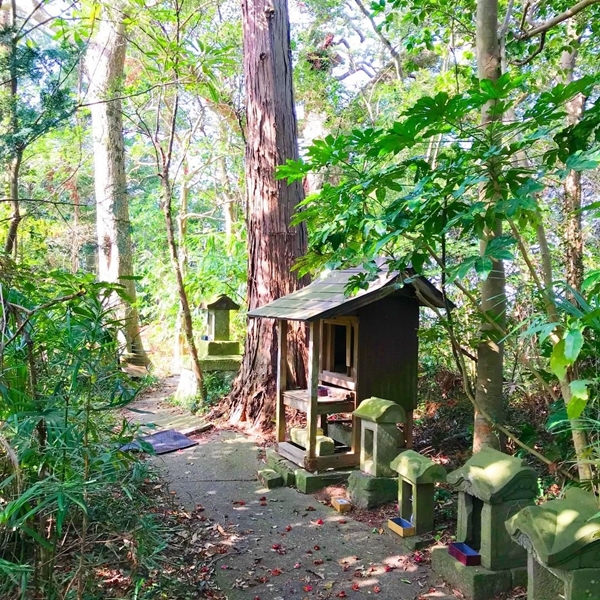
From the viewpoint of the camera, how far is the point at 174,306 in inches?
453

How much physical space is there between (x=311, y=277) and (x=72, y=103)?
4.50 meters

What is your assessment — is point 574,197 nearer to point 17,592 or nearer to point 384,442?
point 384,442

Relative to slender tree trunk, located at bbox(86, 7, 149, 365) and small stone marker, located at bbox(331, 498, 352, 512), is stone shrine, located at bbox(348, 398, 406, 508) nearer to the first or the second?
small stone marker, located at bbox(331, 498, 352, 512)

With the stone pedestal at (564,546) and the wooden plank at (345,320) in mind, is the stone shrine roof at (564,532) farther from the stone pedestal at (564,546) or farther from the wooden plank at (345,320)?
the wooden plank at (345,320)

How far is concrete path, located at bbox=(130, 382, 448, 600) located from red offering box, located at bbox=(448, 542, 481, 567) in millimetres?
218

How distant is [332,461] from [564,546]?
8.97 ft

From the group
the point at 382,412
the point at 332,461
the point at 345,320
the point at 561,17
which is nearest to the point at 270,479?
the point at 332,461

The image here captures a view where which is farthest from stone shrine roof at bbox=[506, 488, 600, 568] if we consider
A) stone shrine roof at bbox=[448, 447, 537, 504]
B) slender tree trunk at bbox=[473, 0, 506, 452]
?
slender tree trunk at bbox=[473, 0, 506, 452]

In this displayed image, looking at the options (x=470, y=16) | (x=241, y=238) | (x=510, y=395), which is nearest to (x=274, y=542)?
(x=510, y=395)

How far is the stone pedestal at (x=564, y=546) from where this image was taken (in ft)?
6.74

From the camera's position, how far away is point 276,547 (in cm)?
355

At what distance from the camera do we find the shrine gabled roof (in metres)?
4.25

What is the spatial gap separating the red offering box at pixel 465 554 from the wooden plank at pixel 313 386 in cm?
173

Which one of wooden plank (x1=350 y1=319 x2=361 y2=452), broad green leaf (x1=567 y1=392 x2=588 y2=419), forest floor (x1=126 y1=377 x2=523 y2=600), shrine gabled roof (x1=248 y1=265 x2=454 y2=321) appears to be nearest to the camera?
broad green leaf (x1=567 y1=392 x2=588 y2=419)
